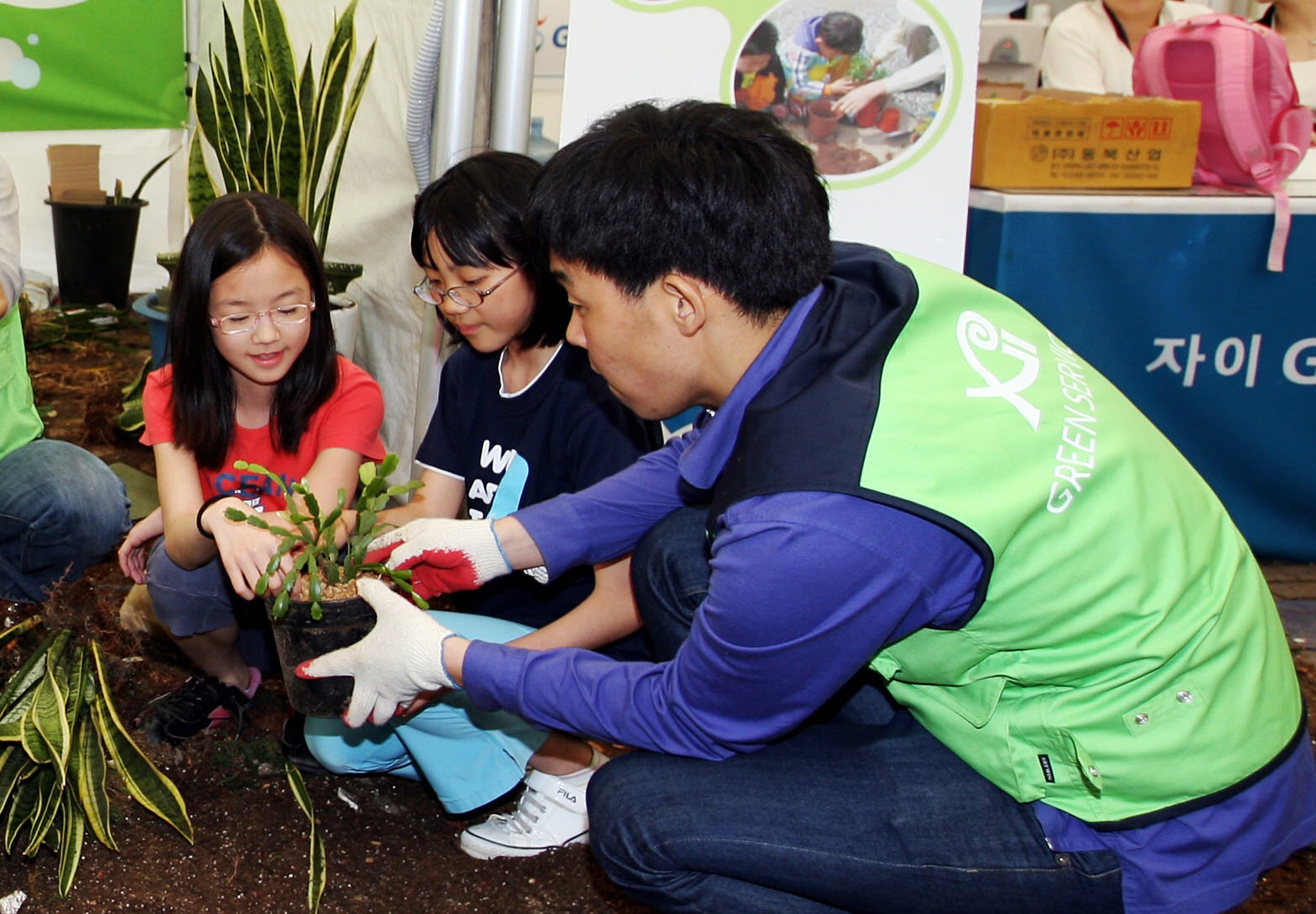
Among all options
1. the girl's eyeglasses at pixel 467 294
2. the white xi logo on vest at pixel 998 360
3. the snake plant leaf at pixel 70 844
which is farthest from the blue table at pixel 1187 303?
the snake plant leaf at pixel 70 844

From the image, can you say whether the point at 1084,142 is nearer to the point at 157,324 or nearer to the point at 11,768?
the point at 157,324

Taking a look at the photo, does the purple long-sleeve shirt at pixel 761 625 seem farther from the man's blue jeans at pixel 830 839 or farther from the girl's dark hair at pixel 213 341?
the girl's dark hair at pixel 213 341

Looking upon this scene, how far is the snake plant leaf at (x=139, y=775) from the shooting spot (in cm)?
177

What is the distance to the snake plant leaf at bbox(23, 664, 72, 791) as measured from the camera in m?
1.72

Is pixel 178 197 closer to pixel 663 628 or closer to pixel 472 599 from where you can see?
pixel 472 599

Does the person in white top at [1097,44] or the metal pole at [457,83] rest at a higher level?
the person in white top at [1097,44]

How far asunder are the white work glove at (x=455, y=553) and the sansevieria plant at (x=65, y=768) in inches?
19.0

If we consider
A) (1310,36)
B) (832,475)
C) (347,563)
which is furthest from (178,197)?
(832,475)

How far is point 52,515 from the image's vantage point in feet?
6.89

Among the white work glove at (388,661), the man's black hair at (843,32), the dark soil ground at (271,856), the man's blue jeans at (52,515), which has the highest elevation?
the man's black hair at (843,32)

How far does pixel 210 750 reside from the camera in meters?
2.00

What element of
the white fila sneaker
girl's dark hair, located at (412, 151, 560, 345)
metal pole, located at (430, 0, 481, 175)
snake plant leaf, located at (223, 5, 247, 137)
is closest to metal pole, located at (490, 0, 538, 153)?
metal pole, located at (430, 0, 481, 175)

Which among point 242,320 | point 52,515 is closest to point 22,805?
point 52,515

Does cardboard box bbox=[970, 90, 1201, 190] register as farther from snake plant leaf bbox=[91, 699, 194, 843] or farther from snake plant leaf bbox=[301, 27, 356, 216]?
snake plant leaf bbox=[91, 699, 194, 843]
